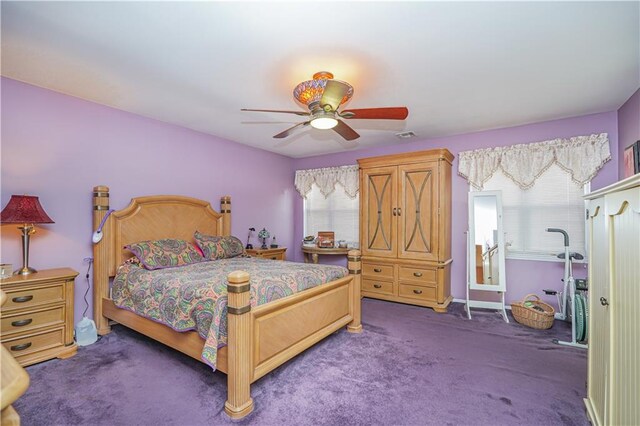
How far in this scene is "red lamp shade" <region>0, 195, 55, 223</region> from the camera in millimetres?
2477

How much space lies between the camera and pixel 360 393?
2105 millimetres

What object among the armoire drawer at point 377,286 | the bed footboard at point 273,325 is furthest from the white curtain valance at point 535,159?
the bed footboard at point 273,325

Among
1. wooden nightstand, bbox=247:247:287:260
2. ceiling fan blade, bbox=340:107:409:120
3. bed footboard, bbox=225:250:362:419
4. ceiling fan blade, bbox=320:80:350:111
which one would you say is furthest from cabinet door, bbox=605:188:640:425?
wooden nightstand, bbox=247:247:287:260

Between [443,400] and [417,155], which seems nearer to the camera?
[443,400]

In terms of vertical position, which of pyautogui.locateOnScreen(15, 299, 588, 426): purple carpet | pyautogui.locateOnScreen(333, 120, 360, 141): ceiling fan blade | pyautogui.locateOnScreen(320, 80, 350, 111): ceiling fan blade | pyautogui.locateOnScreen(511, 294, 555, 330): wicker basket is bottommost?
pyautogui.locateOnScreen(15, 299, 588, 426): purple carpet

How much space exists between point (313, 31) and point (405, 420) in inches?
101

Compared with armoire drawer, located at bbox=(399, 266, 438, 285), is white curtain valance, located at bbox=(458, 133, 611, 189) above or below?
above

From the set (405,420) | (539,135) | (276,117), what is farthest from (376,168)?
(405,420)

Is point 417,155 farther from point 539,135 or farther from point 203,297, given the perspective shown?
point 203,297

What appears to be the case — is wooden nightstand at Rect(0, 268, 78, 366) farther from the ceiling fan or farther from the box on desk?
the box on desk

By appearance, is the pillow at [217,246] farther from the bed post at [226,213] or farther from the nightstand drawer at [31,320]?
the nightstand drawer at [31,320]

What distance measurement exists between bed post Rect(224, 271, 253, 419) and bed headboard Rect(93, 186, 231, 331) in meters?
2.10

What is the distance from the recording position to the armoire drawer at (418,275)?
4.00m

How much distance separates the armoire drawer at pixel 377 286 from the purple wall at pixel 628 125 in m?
2.94
